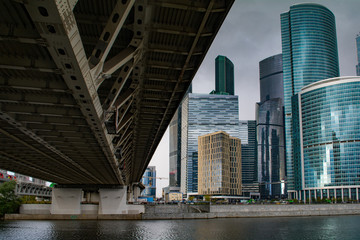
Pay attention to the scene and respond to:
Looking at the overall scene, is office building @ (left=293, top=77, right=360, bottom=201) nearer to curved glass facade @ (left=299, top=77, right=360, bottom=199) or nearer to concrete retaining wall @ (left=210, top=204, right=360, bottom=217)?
curved glass facade @ (left=299, top=77, right=360, bottom=199)

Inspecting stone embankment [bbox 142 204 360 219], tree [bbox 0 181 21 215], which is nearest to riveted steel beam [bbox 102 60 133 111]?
stone embankment [bbox 142 204 360 219]

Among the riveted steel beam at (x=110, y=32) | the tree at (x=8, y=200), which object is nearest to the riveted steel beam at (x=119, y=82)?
the riveted steel beam at (x=110, y=32)

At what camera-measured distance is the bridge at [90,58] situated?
38.2ft

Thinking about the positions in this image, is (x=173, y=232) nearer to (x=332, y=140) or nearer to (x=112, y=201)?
(x=112, y=201)

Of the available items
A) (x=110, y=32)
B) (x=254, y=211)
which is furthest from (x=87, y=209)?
(x=110, y=32)

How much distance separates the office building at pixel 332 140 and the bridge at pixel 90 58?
545ft

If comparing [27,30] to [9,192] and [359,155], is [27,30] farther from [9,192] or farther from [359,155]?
[359,155]

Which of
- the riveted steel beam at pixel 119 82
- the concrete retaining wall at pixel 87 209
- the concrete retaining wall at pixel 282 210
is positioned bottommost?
the concrete retaining wall at pixel 282 210

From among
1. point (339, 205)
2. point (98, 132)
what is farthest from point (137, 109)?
point (339, 205)

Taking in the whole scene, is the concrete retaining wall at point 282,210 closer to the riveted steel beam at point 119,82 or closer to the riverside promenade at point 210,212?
the riverside promenade at point 210,212

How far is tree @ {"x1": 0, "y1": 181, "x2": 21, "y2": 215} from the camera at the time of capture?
86188 mm

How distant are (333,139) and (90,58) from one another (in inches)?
7113

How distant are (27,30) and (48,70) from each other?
224 cm

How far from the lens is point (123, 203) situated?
89125 millimetres
